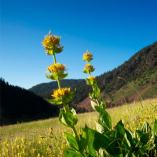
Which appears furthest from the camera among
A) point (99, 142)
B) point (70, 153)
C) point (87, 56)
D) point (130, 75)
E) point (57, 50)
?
point (130, 75)

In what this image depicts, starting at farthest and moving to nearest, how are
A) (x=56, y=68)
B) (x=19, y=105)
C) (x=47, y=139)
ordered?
1. (x=19, y=105)
2. (x=47, y=139)
3. (x=56, y=68)

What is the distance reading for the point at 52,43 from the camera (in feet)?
7.59

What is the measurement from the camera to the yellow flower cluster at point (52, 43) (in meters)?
2.31

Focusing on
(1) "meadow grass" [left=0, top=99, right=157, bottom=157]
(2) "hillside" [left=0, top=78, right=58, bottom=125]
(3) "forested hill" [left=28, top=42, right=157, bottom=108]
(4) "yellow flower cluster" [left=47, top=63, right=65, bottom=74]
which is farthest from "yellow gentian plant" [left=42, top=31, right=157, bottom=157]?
(3) "forested hill" [left=28, top=42, right=157, bottom=108]

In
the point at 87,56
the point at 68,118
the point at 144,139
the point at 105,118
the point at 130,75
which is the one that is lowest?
the point at 144,139

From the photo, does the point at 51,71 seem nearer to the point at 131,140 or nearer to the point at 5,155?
the point at 131,140

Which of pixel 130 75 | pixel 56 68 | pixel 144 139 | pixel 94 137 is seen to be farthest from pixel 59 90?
pixel 130 75

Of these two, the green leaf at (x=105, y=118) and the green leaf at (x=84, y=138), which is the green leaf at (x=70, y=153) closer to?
the green leaf at (x=84, y=138)

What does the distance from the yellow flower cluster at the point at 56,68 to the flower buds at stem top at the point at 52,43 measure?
14.3 inches

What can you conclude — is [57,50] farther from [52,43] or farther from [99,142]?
[99,142]

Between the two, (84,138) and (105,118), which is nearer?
(84,138)

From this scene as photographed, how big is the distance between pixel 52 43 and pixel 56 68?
20.8 inches

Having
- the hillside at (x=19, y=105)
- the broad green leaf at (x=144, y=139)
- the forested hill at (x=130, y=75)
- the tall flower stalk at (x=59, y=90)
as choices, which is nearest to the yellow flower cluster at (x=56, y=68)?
the tall flower stalk at (x=59, y=90)

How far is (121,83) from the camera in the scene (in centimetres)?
11156
